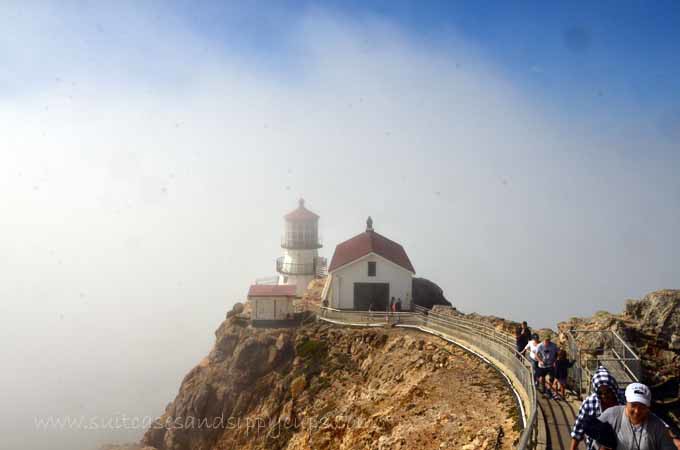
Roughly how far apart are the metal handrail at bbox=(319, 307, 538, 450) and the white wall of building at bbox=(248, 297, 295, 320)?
2.45 metres

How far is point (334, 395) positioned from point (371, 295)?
11326mm

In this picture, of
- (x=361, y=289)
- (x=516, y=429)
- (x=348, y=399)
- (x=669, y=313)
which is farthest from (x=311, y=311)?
(x=516, y=429)

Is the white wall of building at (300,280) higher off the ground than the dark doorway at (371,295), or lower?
higher

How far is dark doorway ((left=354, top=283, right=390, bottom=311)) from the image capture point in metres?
35.3

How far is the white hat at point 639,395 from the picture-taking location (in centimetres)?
604

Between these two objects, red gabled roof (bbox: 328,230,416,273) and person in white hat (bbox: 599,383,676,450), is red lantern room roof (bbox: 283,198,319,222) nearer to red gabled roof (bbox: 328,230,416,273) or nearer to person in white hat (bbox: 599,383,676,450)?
red gabled roof (bbox: 328,230,416,273)

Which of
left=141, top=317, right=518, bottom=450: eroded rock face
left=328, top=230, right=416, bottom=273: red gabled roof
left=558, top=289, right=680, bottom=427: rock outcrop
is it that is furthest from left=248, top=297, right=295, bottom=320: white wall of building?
left=558, top=289, right=680, bottom=427: rock outcrop

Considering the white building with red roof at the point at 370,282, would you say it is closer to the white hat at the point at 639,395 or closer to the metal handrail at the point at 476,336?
the metal handrail at the point at 476,336

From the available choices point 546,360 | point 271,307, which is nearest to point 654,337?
point 546,360

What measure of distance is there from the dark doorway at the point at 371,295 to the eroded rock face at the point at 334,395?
3885mm

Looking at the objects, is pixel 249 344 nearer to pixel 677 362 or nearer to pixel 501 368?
pixel 501 368

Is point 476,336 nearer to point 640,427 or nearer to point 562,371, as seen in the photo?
point 562,371

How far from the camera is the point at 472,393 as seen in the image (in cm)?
1723

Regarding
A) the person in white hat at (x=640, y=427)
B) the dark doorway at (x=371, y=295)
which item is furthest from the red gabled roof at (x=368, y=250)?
the person in white hat at (x=640, y=427)
